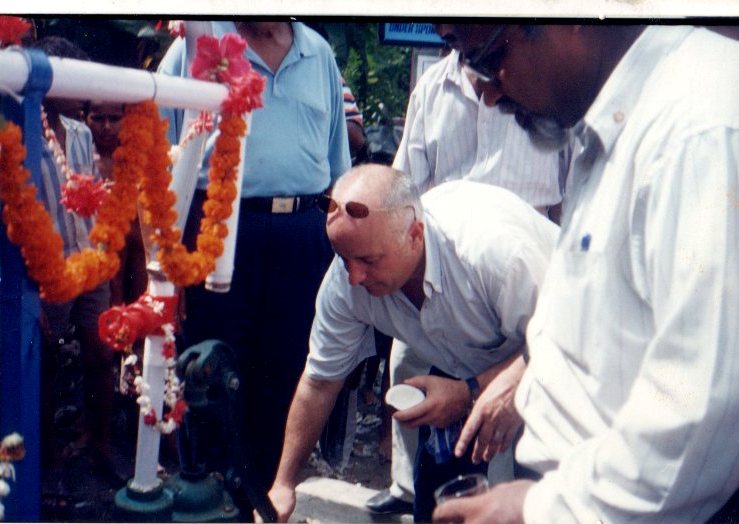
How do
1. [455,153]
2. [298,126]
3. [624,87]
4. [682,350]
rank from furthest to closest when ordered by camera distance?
[455,153] → [298,126] → [624,87] → [682,350]

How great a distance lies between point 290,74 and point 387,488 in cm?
105

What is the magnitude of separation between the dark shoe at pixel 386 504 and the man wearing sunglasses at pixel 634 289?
0.50 m

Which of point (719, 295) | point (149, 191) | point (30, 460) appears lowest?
point (30, 460)

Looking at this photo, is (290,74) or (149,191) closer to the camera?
(149,191)

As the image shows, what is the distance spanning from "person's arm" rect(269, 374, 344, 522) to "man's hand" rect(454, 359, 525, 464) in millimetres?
365

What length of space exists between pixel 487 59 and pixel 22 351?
3.58 feet

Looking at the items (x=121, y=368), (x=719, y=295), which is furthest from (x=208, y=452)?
(x=719, y=295)

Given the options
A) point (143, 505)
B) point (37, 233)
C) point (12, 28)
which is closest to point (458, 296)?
point (143, 505)

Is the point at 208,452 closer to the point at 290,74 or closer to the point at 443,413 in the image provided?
the point at 443,413

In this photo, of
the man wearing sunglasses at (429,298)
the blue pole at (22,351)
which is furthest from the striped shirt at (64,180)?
the man wearing sunglasses at (429,298)

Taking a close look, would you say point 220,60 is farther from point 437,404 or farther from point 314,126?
point 437,404

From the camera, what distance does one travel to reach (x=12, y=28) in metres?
1.84

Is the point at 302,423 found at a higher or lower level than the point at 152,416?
lower

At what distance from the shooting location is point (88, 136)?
1.80 metres
